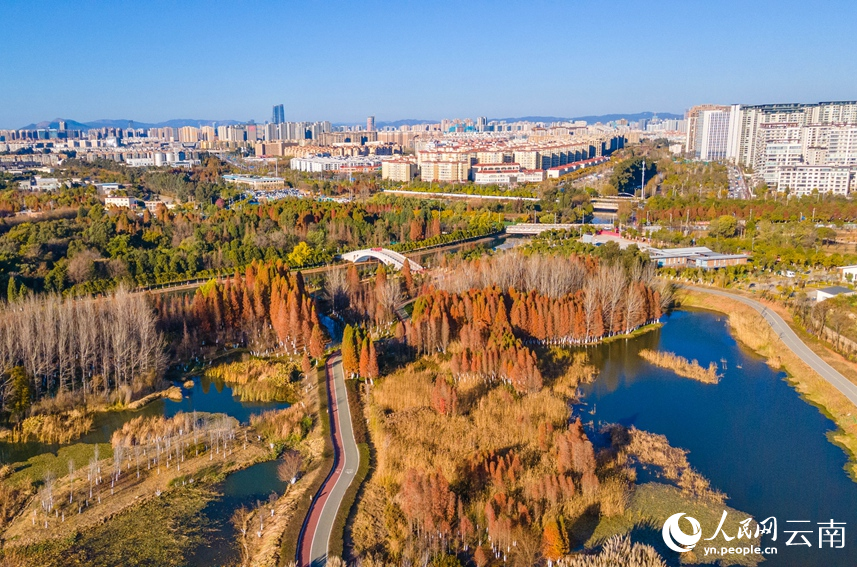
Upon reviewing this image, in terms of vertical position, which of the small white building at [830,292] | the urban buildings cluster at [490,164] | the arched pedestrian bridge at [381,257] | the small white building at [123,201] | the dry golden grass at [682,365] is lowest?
the dry golden grass at [682,365]

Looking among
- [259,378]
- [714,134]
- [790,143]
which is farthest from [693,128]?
[259,378]

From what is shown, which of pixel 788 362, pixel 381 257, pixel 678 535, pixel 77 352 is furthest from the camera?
pixel 381 257

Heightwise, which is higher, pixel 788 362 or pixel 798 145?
pixel 798 145

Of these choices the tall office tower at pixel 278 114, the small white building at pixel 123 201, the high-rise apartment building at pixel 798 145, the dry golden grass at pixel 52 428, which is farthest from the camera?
the tall office tower at pixel 278 114

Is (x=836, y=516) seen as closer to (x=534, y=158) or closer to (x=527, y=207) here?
(x=527, y=207)

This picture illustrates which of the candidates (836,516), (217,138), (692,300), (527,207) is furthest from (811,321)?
(217,138)

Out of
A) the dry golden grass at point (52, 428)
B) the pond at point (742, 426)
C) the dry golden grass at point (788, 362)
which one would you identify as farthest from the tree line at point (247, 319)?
the dry golden grass at point (788, 362)

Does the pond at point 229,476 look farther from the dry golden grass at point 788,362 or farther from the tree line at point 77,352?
the dry golden grass at point 788,362

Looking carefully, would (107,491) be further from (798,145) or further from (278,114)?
(278,114)
